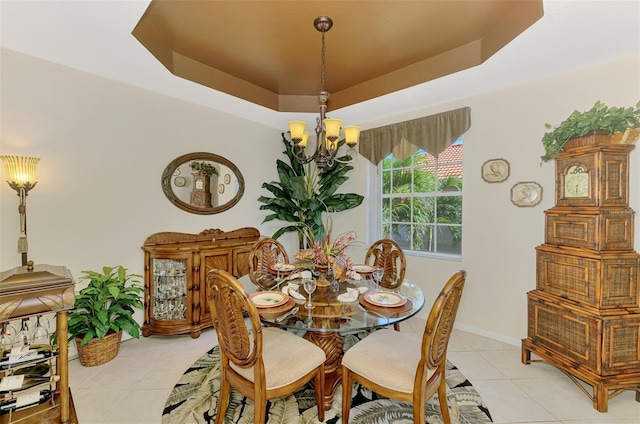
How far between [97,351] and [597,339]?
3852 millimetres

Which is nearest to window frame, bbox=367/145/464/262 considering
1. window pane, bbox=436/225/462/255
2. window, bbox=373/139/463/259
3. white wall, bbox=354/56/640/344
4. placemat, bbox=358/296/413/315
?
window, bbox=373/139/463/259

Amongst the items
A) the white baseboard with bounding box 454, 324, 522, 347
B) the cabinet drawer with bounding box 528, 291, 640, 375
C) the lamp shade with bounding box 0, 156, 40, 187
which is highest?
the lamp shade with bounding box 0, 156, 40, 187

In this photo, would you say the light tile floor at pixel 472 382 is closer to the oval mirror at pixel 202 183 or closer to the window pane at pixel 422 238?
the window pane at pixel 422 238

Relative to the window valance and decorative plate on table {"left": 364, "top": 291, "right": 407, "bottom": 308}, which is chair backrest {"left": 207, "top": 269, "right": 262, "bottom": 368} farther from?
the window valance

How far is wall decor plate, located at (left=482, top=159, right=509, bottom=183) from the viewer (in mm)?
2795

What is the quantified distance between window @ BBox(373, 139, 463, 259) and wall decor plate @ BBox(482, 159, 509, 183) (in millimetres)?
298

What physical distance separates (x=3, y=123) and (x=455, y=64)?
154 inches

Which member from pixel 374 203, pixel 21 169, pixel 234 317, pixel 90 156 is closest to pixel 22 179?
pixel 21 169

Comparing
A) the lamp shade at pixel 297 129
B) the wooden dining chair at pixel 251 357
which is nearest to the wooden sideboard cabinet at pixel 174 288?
the wooden dining chair at pixel 251 357

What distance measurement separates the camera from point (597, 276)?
74.5 inches

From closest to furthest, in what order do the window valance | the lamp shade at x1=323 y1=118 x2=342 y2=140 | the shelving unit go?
1. the shelving unit
2. the lamp shade at x1=323 y1=118 x2=342 y2=140
3. the window valance

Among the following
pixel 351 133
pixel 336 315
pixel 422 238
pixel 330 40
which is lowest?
pixel 336 315

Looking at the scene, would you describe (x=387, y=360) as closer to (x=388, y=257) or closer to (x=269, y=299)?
(x=269, y=299)

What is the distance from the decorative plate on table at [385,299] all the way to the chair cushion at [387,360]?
0.89 ft
